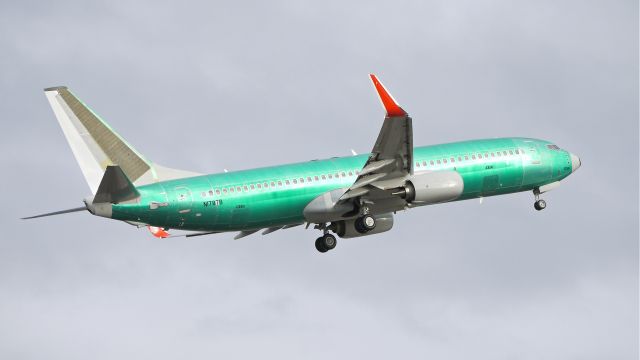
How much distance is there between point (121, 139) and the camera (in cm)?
7569

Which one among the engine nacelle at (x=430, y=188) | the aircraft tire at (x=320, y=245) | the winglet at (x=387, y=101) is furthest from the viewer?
the aircraft tire at (x=320, y=245)

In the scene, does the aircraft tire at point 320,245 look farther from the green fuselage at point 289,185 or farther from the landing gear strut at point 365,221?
the green fuselage at point 289,185

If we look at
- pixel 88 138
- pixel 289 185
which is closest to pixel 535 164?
pixel 289 185

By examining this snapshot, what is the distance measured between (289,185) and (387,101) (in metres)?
10.3

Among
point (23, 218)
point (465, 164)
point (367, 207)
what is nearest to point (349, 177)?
point (367, 207)

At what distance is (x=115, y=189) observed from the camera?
7006cm

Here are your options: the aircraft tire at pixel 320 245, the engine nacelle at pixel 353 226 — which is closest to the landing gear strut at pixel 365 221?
the engine nacelle at pixel 353 226

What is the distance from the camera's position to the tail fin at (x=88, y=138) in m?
73.7

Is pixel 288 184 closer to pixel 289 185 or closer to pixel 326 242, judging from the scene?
pixel 289 185

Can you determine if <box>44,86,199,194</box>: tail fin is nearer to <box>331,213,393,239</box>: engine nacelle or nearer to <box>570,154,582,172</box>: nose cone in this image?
<box>331,213,393,239</box>: engine nacelle

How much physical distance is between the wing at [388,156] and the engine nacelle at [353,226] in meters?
3.87

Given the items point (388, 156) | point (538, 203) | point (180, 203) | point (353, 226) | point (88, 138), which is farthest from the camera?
point (538, 203)

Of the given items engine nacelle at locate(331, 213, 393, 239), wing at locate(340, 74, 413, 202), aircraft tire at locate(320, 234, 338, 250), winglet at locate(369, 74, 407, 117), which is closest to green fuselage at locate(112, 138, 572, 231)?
wing at locate(340, 74, 413, 202)

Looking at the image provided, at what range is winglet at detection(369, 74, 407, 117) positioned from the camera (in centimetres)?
6800
